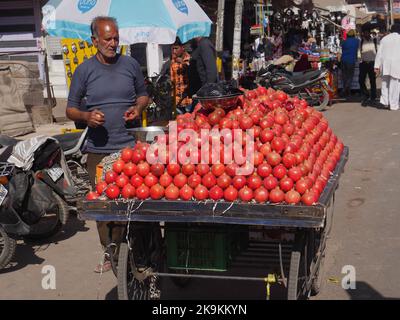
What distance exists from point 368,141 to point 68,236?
6.55 m

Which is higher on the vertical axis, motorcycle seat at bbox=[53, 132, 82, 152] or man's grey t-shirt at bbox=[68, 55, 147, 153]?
man's grey t-shirt at bbox=[68, 55, 147, 153]

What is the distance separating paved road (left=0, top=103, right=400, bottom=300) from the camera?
540 cm

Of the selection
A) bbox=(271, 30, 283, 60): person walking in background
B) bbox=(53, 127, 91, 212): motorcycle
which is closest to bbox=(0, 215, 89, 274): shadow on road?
bbox=(53, 127, 91, 212): motorcycle

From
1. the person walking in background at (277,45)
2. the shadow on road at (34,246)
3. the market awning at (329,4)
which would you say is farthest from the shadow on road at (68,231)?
the market awning at (329,4)

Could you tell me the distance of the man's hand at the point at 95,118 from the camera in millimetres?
5199

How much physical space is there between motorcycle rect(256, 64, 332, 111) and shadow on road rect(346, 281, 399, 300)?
10.7 metres

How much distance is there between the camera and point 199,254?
14.7 ft

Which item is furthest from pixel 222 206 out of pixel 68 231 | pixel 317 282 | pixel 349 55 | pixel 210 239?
pixel 349 55

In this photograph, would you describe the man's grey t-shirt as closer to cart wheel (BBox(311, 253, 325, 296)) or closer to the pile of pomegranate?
the pile of pomegranate

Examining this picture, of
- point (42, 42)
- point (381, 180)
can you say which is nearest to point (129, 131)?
point (381, 180)

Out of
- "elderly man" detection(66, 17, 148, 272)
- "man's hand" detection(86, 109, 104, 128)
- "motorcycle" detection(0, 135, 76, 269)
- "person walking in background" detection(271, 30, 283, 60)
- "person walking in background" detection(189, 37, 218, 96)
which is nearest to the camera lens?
"man's hand" detection(86, 109, 104, 128)

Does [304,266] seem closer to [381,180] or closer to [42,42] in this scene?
[381,180]

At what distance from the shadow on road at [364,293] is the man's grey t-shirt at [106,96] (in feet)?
7.53

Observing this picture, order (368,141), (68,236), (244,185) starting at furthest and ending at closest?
1. (368,141)
2. (68,236)
3. (244,185)
